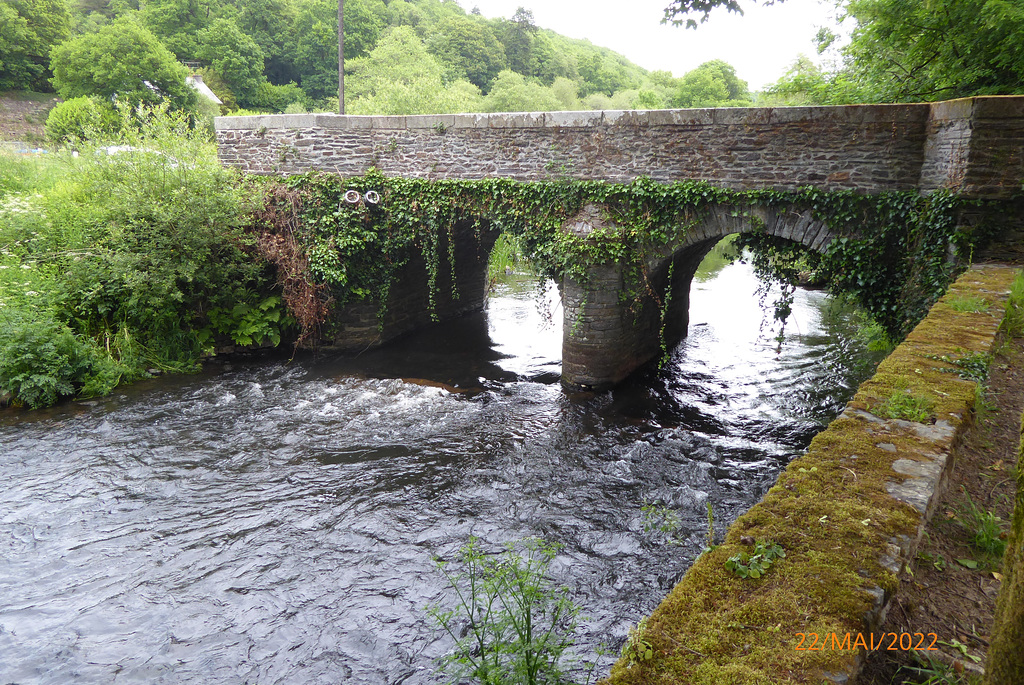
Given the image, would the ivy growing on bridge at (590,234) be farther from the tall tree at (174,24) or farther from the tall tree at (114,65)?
the tall tree at (174,24)

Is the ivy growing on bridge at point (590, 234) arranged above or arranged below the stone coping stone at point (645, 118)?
below

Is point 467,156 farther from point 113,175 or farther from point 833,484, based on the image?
point 833,484

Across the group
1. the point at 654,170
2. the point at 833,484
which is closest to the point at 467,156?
the point at 654,170

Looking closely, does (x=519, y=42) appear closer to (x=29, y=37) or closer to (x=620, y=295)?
(x=29, y=37)

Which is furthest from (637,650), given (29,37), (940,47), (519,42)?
(519,42)

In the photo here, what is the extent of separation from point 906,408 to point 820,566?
5.16ft

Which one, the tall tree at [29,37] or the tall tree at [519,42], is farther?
the tall tree at [519,42]

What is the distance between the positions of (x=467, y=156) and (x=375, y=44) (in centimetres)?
3866

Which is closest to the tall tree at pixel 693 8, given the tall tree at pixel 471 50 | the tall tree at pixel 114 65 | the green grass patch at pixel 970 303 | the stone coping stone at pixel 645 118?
the stone coping stone at pixel 645 118

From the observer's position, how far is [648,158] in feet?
27.3

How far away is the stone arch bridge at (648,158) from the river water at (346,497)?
1.06 m

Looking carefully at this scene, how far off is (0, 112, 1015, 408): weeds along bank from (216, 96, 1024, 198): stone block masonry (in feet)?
0.78

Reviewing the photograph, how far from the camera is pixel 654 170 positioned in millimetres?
8320

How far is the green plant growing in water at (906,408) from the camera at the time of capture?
3174 mm
